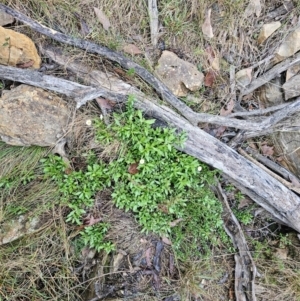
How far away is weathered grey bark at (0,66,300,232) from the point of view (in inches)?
105

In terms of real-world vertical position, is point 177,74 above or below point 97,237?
above

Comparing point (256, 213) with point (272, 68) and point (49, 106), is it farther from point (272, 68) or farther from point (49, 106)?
point (49, 106)

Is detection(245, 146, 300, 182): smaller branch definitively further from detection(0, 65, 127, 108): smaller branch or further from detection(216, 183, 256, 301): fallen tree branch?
detection(0, 65, 127, 108): smaller branch

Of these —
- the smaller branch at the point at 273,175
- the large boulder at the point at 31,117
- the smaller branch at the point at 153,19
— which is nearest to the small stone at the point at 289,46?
the smaller branch at the point at 273,175

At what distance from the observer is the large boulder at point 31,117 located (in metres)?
2.65

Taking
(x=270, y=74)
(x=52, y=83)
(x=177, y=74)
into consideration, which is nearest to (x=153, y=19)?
(x=177, y=74)

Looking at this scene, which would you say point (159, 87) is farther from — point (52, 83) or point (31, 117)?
point (31, 117)

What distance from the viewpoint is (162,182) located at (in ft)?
9.04

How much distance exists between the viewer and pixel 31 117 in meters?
2.68

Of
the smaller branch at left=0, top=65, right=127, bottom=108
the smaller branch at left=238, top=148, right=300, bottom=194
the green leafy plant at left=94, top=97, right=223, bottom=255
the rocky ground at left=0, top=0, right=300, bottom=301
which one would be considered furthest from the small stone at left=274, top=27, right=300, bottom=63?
the smaller branch at left=0, top=65, right=127, bottom=108

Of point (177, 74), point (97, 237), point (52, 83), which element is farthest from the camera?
point (177, 74)

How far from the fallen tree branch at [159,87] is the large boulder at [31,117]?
0.47 m

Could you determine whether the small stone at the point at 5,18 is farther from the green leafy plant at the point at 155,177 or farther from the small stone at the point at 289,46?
the small stone at the point at 289,46

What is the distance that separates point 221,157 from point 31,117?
1.50 m
